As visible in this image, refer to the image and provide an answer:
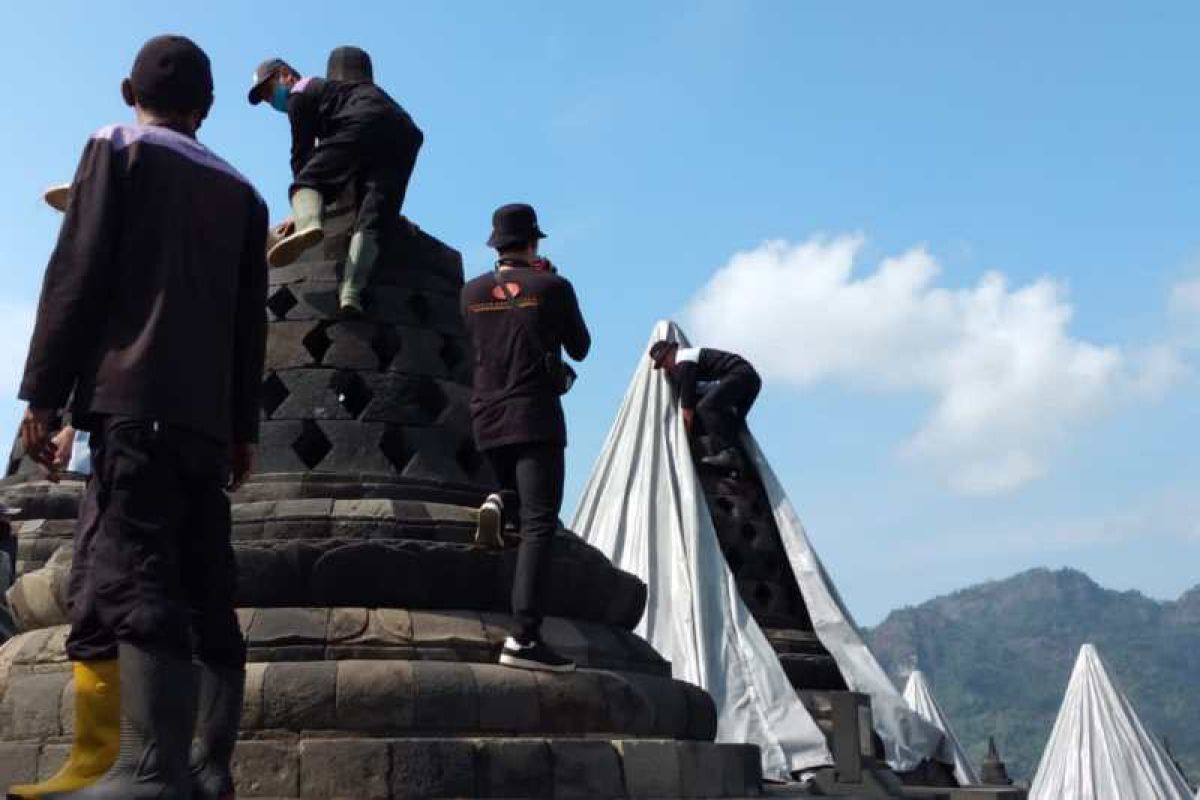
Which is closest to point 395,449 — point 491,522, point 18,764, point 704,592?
point 491,522

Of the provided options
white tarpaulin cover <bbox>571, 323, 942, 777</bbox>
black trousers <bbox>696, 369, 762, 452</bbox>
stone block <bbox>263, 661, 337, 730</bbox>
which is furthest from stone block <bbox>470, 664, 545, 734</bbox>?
black trousers <bbox>696, 369, 762, 452</bbox>

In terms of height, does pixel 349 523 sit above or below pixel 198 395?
above

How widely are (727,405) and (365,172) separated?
9.63m

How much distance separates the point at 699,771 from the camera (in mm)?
6273

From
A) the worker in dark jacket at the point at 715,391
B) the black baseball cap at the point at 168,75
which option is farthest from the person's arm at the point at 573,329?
the worker in dark jacket at the point at 715,391

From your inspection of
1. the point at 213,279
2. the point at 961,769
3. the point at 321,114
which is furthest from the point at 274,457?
the point at 961,769

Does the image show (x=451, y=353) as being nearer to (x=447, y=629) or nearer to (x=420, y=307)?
(x=420, y=307)

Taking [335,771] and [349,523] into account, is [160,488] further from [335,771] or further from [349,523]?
[349,523]

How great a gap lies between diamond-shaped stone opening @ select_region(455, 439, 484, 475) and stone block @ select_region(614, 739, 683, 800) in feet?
6.08

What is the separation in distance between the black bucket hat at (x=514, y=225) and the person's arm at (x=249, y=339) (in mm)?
2706

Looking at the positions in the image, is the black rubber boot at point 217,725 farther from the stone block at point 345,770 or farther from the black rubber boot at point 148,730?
the stone block at point 345,770

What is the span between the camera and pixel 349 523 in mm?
6574

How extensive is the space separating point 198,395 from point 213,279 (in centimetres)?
31

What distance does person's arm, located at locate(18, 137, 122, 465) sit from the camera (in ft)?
11.6
